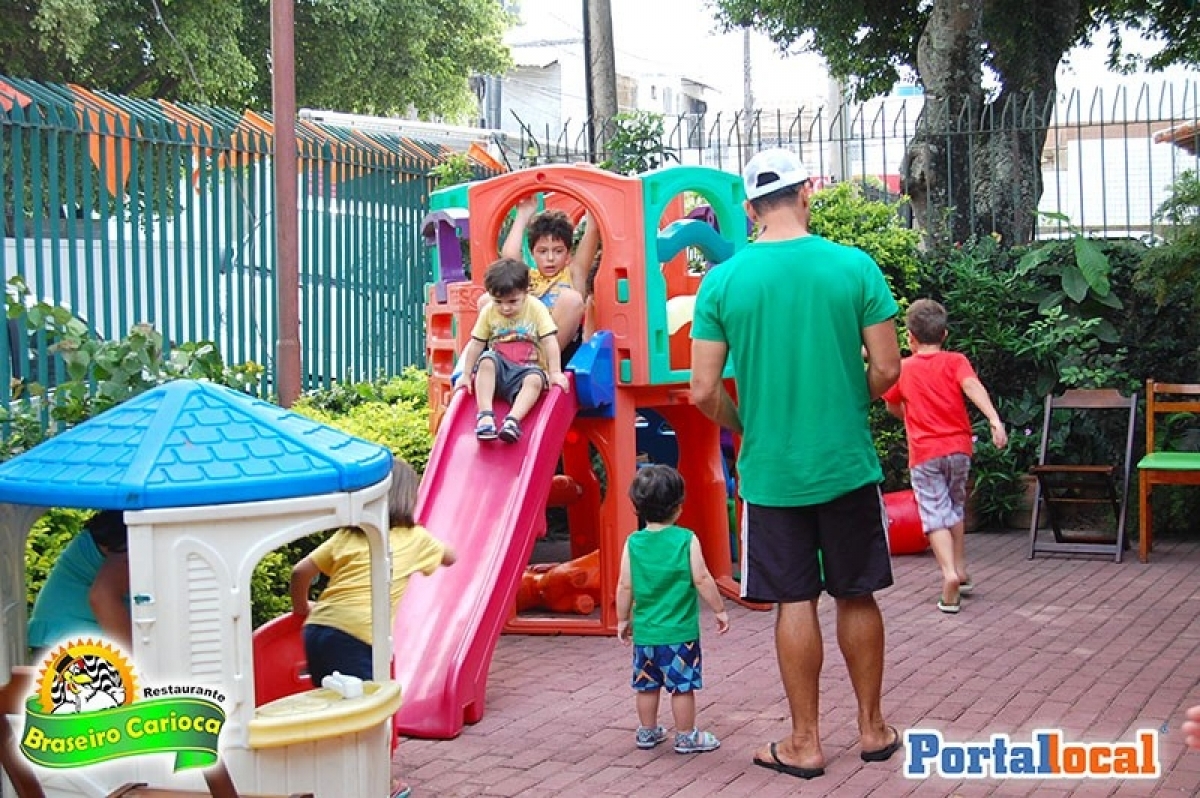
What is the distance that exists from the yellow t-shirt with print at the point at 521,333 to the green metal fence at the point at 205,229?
231cm

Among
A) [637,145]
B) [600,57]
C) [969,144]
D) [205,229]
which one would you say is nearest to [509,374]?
[205,229]

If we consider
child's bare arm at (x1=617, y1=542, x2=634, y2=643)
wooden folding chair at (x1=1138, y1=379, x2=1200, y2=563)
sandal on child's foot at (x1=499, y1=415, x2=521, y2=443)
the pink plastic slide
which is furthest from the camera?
wooden folding chair at (x1=1138, y1=379, x2=1200, y2=563)

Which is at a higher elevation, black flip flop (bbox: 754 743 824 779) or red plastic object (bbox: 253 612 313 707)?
red plastic object (bbox: 253 612 313 707)

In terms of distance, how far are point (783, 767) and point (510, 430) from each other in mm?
2535

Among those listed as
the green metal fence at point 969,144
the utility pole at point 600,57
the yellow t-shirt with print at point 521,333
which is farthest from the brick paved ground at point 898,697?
the utility pole at point 600,57

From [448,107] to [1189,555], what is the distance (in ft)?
77.0

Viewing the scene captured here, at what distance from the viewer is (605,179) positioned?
26.6ft

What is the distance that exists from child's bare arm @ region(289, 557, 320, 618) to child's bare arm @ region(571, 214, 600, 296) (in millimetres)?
3517

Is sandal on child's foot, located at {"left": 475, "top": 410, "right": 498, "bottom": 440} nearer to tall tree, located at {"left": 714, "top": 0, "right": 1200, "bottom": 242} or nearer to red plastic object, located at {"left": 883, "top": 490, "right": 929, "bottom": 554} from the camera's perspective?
red plastic object, located at {"left": 883, "top": 490, "right": 929, "bottom": 554}

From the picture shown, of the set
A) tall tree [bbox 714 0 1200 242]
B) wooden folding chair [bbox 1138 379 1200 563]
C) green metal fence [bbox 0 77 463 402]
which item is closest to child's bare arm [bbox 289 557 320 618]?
green metal fence [bbox 0 77 463 402]

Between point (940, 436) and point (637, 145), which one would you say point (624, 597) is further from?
point (637, 145)

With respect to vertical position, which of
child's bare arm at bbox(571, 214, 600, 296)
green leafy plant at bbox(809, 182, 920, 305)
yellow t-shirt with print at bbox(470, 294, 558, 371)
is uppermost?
green leafy plant at bbox(809, 182, 920, 305)

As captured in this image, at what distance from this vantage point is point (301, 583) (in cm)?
521

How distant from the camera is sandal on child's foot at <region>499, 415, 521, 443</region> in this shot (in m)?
7.36
